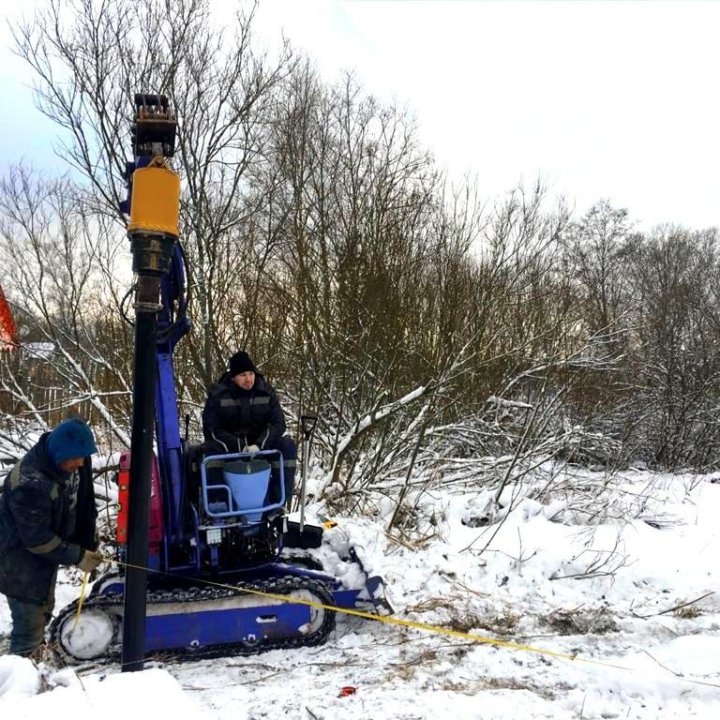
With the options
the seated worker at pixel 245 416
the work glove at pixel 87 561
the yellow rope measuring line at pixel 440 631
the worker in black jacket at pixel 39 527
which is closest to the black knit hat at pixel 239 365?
the seated worker at pixel 245 416

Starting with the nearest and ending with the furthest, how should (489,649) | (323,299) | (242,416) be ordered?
(489,649) → (242,416) → (323,299)

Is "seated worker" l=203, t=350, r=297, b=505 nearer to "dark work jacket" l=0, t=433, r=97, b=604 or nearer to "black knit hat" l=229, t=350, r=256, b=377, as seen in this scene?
"black knit hat" l=229, t=350, r=256, b=377

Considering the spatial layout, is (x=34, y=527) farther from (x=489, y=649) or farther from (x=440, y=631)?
(x=489, y=649)

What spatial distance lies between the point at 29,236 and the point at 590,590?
25.3 ft

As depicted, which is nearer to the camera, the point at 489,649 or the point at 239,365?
the point at 489,649

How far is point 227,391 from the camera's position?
506 cm

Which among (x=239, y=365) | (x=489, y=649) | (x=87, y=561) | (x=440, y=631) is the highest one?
(x=239, y=365)

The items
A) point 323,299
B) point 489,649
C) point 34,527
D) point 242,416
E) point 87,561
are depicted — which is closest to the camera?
point 34,527

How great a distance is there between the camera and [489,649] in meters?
4.25

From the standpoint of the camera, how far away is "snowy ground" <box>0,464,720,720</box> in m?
3.41

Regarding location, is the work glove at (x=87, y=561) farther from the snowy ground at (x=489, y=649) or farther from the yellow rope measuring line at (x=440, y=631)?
the snowy ground at (x=489, y=649)

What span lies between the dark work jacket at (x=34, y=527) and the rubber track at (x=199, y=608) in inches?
12.9

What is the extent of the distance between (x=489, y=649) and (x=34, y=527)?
294 centimetres

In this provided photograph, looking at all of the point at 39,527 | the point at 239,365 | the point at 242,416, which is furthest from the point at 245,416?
the point at 39,527
